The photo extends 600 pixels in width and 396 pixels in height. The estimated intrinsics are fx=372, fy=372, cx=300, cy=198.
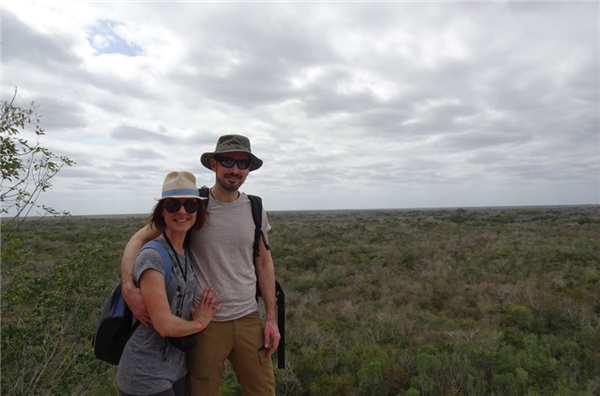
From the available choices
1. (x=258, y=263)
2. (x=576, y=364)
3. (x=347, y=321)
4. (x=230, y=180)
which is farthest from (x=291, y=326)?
(x=230, y=180)

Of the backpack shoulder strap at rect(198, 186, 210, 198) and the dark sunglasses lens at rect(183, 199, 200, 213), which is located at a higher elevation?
the backpack shoulder strap at rect(198, 186, 210, 198)

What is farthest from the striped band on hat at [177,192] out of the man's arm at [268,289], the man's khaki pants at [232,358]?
the man's khaki pants at [232,358]

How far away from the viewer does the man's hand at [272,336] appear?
2.49 m

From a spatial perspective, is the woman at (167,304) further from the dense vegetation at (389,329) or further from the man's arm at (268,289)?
the dense vegetation at (389,329)

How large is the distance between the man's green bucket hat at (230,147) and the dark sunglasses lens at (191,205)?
1.31 feet

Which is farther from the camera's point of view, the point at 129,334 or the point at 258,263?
the point at 258,263

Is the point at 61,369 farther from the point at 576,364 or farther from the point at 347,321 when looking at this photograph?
the point at 576,364

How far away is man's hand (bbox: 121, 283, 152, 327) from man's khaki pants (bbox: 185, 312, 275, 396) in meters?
0.55

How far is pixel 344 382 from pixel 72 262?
3.74 m

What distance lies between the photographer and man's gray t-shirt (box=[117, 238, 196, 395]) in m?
1.85

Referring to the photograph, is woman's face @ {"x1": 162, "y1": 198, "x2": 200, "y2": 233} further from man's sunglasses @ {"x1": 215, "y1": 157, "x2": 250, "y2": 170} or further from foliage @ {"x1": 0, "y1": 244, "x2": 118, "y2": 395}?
foliage @ {"x1": 0, "y1": 244, "x2": 118, "y2": 395}

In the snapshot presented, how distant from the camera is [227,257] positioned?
2355 millimetres

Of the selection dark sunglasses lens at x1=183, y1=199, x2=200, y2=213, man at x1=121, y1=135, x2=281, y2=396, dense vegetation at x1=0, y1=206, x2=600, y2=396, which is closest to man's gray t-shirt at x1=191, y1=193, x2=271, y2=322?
man at x1=121, y1=135, x2=281, y2=396

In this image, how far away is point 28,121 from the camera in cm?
350
